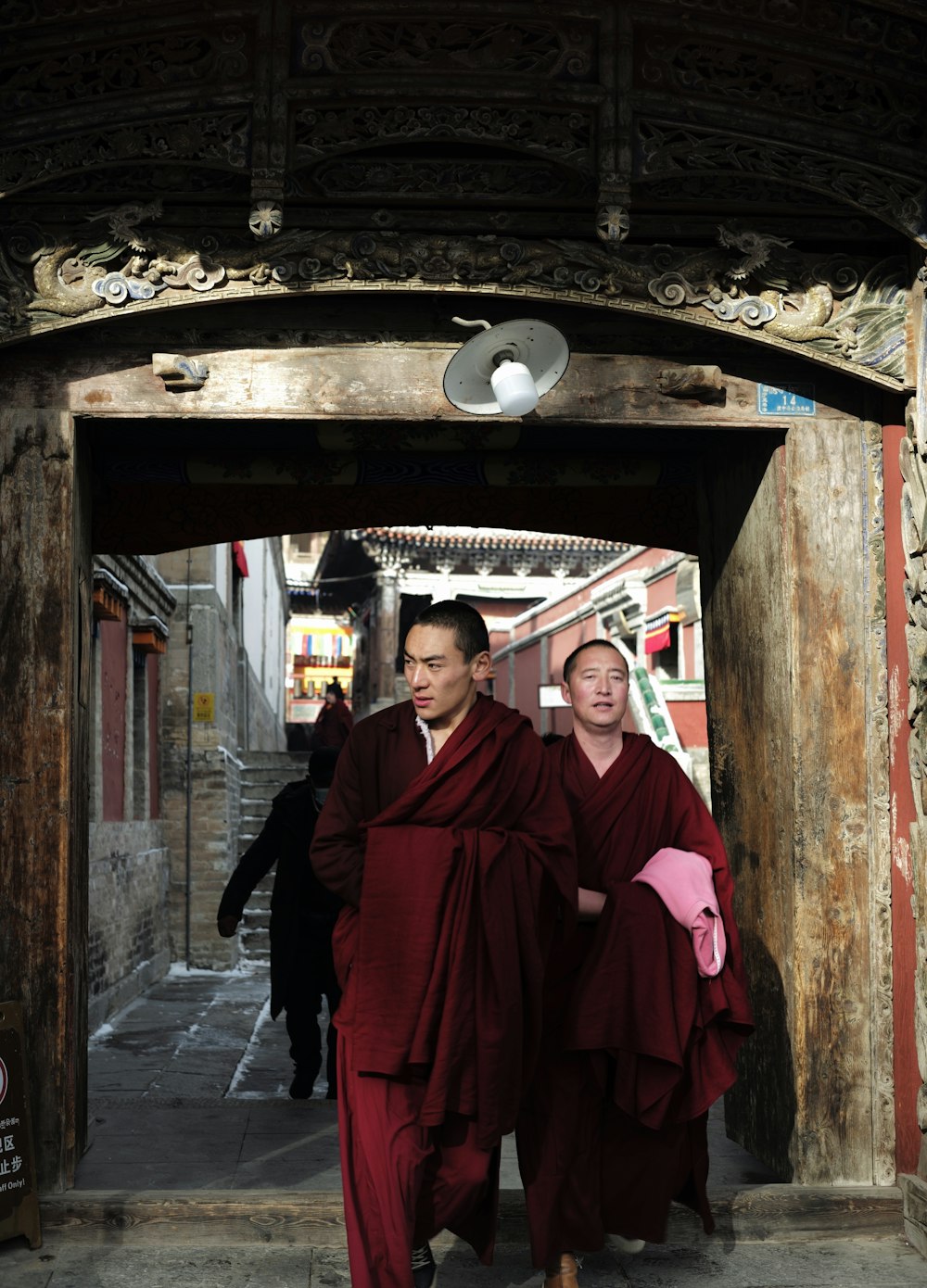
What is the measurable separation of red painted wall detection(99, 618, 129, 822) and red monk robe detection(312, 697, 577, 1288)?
6357mm

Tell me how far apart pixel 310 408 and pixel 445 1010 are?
6.62 ft

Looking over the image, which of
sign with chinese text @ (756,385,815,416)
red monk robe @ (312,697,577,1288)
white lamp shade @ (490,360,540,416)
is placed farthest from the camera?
sign with chinese text @ (756,385,815,416)

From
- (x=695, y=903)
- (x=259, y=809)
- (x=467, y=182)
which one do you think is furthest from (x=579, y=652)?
Result: (x=259, y=809)

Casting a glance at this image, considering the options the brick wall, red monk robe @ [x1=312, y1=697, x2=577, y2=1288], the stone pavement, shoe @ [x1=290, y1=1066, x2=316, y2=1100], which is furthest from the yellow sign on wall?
red monk robe @ [x1=312, y1=697, x2=577, y2=1288]

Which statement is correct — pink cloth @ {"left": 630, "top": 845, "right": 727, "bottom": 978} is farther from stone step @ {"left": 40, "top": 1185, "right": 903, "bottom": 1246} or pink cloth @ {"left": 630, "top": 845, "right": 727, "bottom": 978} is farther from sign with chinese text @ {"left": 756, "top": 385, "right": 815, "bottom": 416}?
sign with chinese text @ {"left": 756, "top": 385, "right": 815, "bottom": 416}

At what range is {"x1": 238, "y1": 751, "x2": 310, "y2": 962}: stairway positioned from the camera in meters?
12.5

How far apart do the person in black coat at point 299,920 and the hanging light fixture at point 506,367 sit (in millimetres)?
2131

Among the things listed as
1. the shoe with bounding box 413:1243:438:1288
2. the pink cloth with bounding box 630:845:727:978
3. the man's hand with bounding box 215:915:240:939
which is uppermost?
the pink cloth with bounding box 630:845:727:978

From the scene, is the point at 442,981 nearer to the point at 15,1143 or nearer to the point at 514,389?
the point at 15,1143

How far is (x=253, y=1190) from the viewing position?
4.38m

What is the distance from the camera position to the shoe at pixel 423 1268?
366 centimetres

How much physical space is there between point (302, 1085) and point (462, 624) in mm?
3174

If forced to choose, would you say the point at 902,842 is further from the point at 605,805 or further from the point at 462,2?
the point at 462,2

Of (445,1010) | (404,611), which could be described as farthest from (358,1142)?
(404,611)
